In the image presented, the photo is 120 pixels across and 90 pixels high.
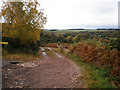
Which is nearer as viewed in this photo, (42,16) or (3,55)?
(3,55)

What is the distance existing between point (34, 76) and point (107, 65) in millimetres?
3084

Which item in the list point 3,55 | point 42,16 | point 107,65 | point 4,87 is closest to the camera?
point 4,87

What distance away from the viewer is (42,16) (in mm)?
11312

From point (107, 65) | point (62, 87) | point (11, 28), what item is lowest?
point (62, 87)

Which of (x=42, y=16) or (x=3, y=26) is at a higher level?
(x=42, y=16)

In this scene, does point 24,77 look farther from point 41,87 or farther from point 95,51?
point 95,51

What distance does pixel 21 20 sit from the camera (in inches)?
406

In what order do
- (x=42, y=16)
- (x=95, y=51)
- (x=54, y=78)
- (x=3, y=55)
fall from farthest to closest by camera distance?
(x=42, y=16) → (x=3, y=55) → (x=95, y=51) → (x=54, y=78)

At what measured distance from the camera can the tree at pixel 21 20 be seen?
10.0 metres

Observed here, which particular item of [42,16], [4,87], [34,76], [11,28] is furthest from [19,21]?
[4,87]

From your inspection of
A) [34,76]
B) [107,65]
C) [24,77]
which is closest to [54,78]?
[34,76]

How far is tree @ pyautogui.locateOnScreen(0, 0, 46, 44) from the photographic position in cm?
1002

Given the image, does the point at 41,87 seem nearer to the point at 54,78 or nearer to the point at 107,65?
the point at 54,78

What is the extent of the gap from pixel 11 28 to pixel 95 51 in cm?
629
